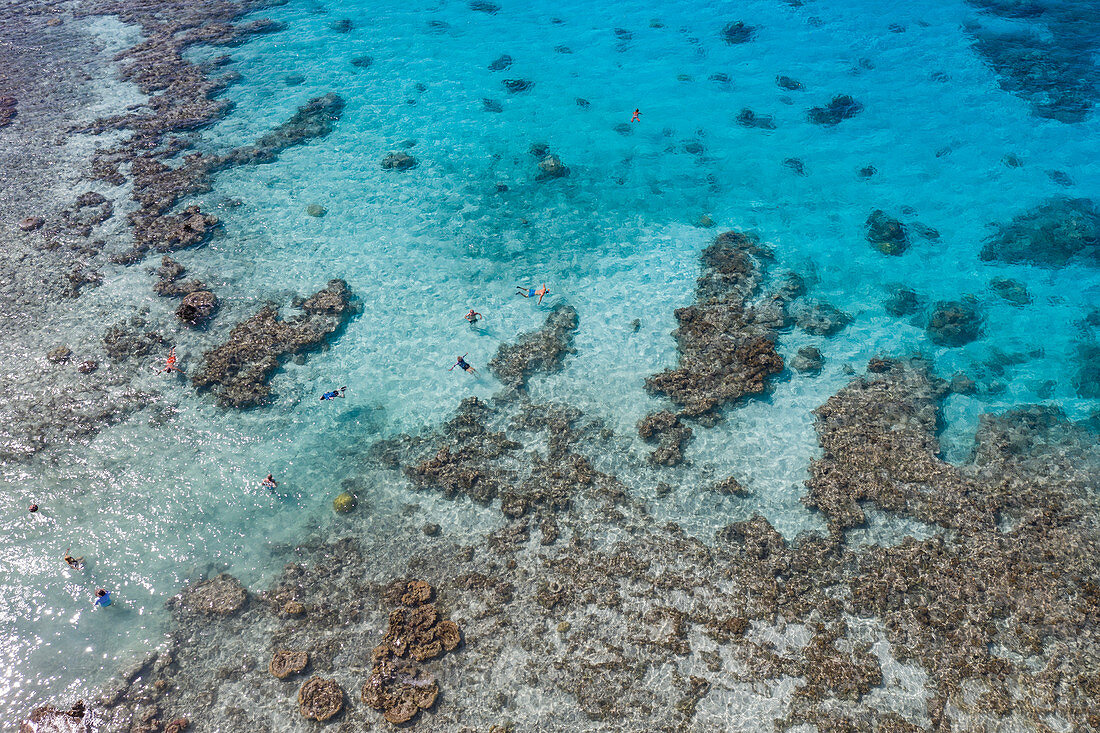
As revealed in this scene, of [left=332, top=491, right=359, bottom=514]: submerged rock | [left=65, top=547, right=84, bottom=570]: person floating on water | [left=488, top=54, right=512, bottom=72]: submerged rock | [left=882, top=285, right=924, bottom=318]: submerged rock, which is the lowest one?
[left=65, top=547, right=84, bottom=570]: person floating on water

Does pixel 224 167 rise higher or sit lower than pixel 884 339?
higher

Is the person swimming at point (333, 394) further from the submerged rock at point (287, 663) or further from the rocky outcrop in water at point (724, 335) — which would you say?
the rocky outcrop in water at point (724, 335)

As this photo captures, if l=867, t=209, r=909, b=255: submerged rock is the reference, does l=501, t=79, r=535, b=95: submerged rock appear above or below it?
above

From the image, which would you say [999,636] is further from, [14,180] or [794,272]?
[14,180]

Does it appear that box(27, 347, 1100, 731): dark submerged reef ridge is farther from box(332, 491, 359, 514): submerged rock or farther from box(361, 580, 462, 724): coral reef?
box(332, 491, 359, 514): submerged rock

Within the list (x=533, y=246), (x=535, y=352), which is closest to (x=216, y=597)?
(x=535, y=352)

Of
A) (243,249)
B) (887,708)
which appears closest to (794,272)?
(887,708)

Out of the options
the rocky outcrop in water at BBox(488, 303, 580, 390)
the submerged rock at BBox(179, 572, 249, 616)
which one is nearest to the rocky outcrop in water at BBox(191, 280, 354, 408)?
the submerged rock at BBox(179, 572, 249, 616)
